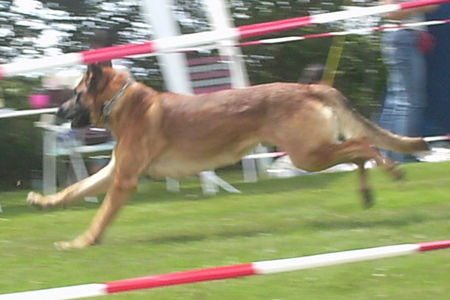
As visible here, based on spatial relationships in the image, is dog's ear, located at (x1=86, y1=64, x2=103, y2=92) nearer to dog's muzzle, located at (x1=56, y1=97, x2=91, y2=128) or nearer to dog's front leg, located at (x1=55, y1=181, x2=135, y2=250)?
dog's muzzle, located at (x1=56, y1=97, x2=91, y2=128)

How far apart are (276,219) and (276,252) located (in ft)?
4.07

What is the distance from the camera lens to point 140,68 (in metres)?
12.0

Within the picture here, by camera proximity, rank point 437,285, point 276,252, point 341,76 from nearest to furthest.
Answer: point 437,285
point 276,252
point 341,76

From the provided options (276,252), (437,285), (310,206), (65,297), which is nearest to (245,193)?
(310,206)

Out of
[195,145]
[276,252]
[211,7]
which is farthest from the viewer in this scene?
[211,7]

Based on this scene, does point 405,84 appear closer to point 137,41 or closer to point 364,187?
point 364,187

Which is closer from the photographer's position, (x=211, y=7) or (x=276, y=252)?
(x=276, y=252)

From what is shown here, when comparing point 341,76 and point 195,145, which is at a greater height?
point 195,145

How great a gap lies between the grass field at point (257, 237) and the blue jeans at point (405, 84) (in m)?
0.46

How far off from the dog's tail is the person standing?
1.70 meters

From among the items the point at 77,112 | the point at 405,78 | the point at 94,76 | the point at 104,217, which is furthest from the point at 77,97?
the point at 405,78

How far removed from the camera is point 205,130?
20.0 feet

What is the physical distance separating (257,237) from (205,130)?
0.79m

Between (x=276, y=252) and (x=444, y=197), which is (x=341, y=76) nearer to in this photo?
(x=444, y=197)
